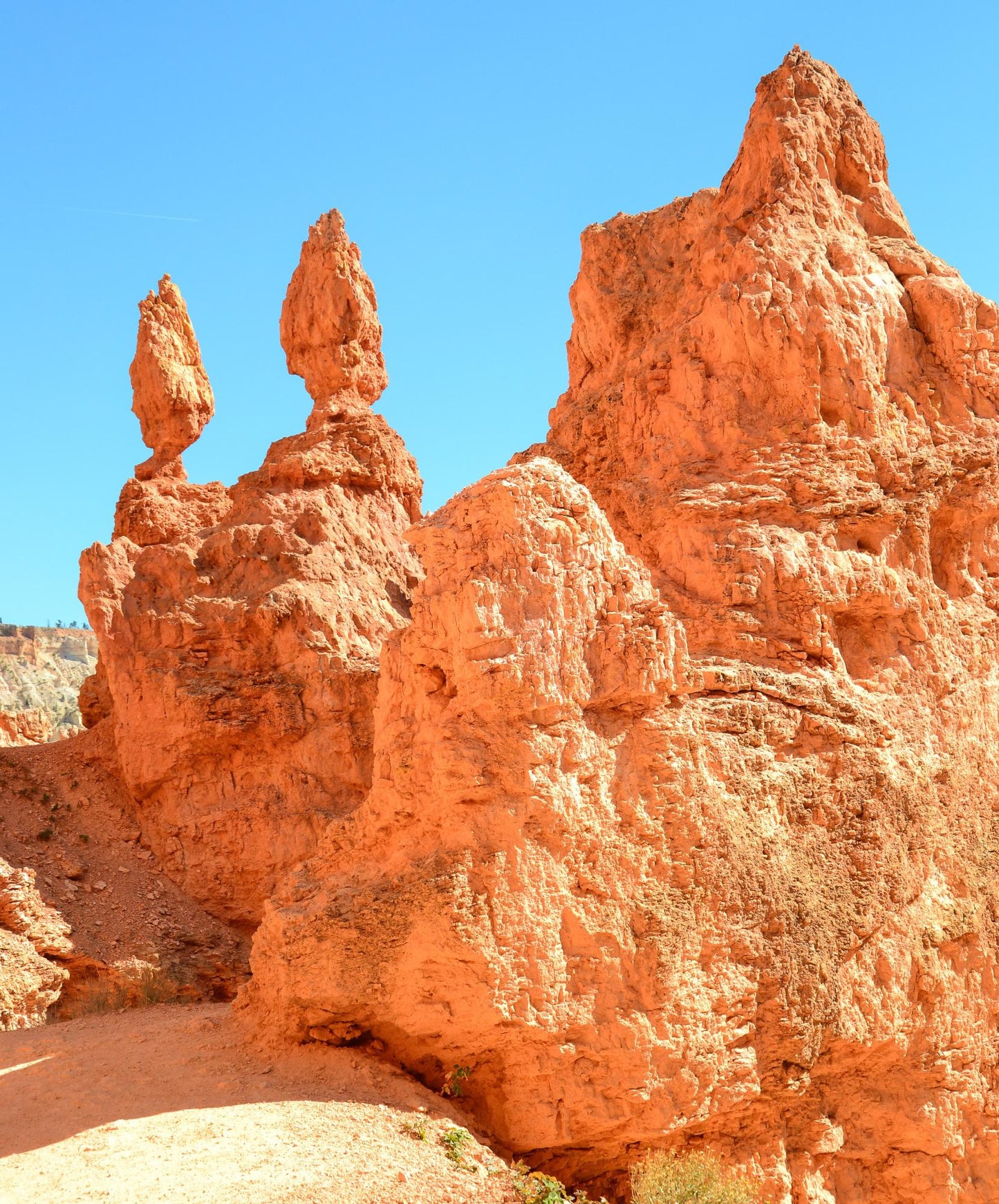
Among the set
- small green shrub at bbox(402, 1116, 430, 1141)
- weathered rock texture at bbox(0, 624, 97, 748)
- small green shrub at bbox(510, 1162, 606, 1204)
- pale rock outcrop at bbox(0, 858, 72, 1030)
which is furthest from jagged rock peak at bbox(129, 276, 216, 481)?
weathered rock texture at bbox(0, 624, 97, 748)

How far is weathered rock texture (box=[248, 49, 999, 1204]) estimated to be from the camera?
959cm

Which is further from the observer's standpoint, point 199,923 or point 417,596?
point 199,923

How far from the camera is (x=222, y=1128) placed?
29.0 feet

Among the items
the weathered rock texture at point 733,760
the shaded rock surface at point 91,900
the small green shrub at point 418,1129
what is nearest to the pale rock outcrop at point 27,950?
the shaded rock surface at point 91,900

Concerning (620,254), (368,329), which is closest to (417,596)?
(620,254)

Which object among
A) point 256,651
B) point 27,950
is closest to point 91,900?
point 27,950

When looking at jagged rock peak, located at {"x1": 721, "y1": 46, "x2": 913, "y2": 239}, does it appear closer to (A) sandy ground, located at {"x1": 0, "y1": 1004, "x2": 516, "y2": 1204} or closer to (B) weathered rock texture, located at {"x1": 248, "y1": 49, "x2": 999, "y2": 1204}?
(B) weathered rock texture, located at {"x1": 248, "y1": 49, "x2": 999, "y2": 1204}

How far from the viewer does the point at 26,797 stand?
1859cm

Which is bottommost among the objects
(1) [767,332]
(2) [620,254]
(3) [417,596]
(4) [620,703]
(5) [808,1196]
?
(5) [808,1196]

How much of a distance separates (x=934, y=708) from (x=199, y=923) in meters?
10.2

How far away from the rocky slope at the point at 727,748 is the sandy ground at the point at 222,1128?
0.41m

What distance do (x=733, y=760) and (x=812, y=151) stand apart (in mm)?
6476

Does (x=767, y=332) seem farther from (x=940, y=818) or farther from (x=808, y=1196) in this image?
(x=808, y=1196)

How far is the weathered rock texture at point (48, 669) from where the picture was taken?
6088cm
